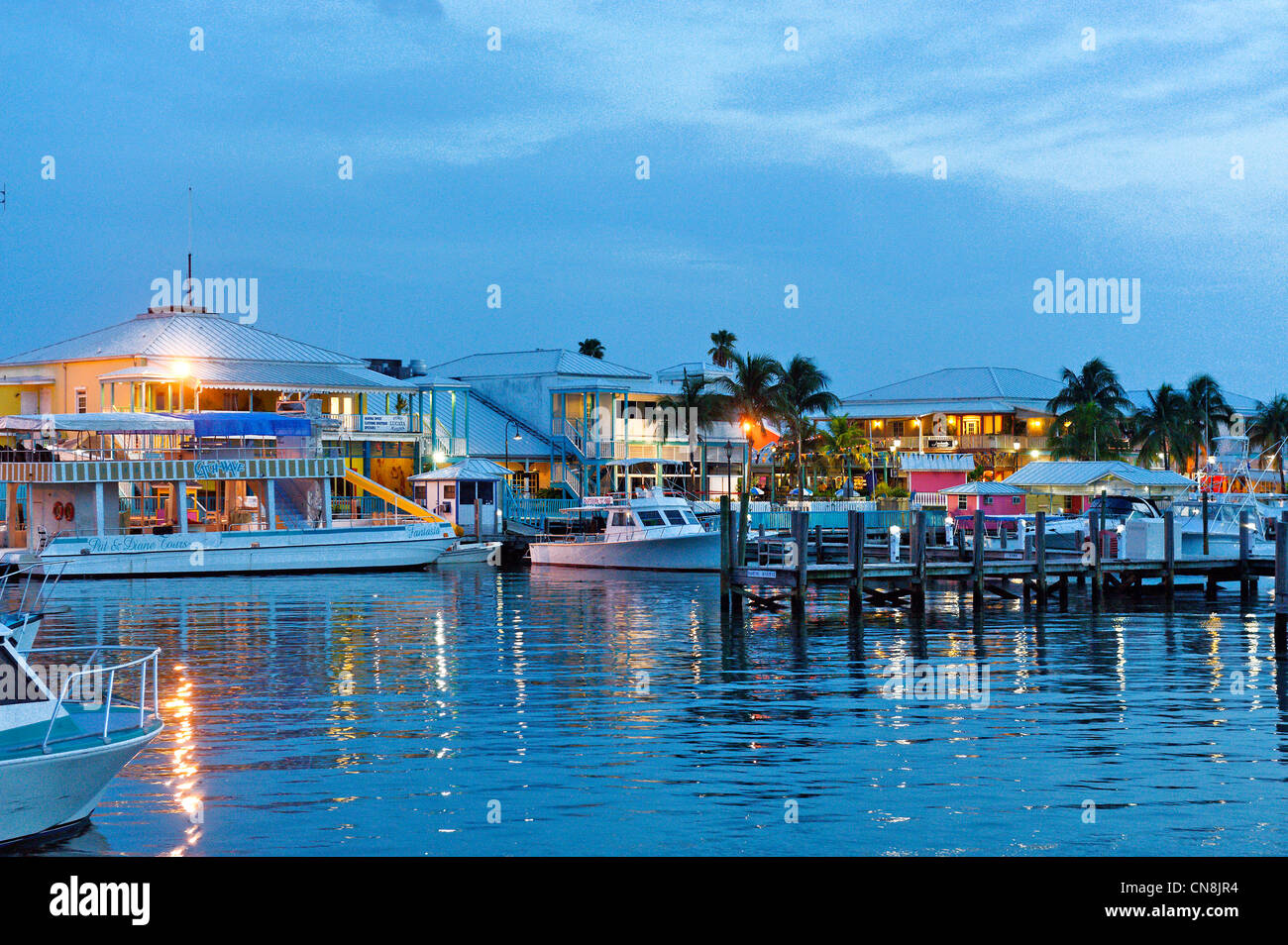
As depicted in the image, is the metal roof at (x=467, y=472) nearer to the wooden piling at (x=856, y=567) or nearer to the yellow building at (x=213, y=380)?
the yellow building at (x=213, y=380)

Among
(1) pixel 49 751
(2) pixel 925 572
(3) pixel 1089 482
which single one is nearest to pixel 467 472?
(3) pixel 1089 482

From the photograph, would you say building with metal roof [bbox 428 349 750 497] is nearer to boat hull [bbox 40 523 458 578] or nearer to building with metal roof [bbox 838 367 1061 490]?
building with metal roof [bbox 838 367 1061 490]

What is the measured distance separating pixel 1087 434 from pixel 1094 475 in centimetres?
1600

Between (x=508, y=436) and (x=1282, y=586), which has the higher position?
(x=508, y=436)

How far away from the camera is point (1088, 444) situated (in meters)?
81.4

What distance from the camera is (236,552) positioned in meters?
49.9

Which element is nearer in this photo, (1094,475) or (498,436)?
(1094,475)

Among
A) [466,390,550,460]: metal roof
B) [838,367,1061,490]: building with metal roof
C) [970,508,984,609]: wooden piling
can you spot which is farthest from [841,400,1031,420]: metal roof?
[970,508,984,609]: wooden piling

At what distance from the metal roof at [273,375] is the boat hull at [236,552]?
11.8m

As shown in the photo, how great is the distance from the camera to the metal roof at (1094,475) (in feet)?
216

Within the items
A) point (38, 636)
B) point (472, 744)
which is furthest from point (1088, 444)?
point (472, 744)

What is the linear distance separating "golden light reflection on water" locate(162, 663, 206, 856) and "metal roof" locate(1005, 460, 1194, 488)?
51004mm

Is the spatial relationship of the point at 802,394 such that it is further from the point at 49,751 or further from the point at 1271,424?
the point at 49,751
